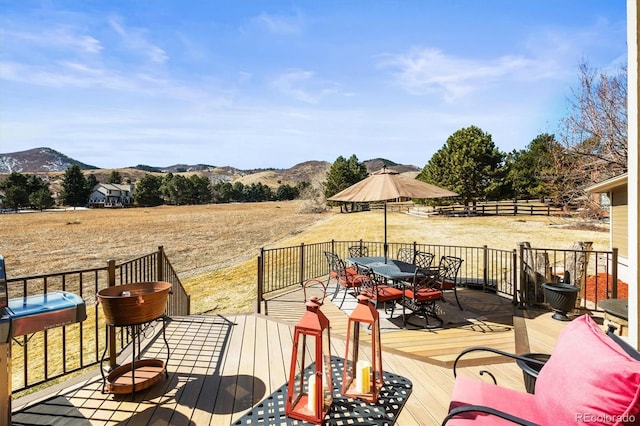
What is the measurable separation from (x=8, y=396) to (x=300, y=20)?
9.10m

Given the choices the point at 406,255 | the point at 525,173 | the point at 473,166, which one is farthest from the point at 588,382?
the point at 525,173

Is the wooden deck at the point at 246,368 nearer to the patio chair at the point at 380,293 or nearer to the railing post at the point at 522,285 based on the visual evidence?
the railing post at the point at 522,285

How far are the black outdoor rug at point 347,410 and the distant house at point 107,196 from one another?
7250 centimetres

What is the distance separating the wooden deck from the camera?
8.40ft

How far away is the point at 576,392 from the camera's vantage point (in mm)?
1460

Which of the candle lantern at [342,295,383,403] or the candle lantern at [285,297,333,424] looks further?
the candle lantern at [342,295,383,403]

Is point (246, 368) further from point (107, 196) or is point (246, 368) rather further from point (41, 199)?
point (107, 196)

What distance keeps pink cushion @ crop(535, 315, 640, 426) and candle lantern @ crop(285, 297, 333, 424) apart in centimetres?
123

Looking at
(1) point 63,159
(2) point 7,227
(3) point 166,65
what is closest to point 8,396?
(3) point 166,65

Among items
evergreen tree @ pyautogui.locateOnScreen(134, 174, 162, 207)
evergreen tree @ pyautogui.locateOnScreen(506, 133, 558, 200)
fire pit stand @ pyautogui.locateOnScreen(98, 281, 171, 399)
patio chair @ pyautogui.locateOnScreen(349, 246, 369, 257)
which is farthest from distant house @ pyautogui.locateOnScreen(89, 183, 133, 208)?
fire pit stand @ pyautogui.locateOnScreen(98, 281, 171, 399)

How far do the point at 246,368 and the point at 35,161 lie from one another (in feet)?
750

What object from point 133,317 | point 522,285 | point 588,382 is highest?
point 588,382

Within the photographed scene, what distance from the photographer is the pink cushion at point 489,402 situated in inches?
67.6

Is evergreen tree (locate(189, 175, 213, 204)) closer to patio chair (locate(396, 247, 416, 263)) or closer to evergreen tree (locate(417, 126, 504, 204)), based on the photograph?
evergreen tree (locate(417, 126, 504, 204))
